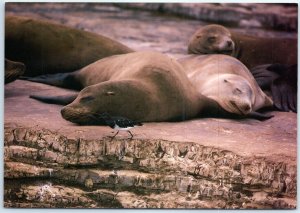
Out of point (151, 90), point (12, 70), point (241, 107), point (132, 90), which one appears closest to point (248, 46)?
point (241, 107)

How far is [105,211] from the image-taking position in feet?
16.8

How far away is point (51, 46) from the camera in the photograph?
5.50 meters

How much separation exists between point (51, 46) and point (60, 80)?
0.32m

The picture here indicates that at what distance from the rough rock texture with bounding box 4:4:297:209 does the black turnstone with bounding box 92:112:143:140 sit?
0.05 meters

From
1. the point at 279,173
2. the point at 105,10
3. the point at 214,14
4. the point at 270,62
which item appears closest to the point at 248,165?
the point at 279,173

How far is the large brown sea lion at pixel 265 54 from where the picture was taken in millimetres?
5316

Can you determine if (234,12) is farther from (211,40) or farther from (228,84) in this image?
(228,84)

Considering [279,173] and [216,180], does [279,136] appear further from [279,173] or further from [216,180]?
[216,180]

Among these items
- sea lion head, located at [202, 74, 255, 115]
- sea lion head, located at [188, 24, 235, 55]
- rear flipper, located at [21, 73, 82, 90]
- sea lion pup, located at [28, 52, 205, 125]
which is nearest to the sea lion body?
sea lion head, located at [188, 24, 235, 55]

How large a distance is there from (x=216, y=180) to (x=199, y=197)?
0.20 metres

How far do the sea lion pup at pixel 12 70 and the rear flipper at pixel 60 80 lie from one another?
6cm

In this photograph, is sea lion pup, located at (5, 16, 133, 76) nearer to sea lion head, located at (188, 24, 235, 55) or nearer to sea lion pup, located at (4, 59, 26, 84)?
sea lion pup, located at (4, 59, 26, 84)

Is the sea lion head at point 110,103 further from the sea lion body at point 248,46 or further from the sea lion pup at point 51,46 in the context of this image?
the sea lion body at point 248,46

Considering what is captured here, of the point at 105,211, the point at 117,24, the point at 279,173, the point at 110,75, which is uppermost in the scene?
the point at 117,24
